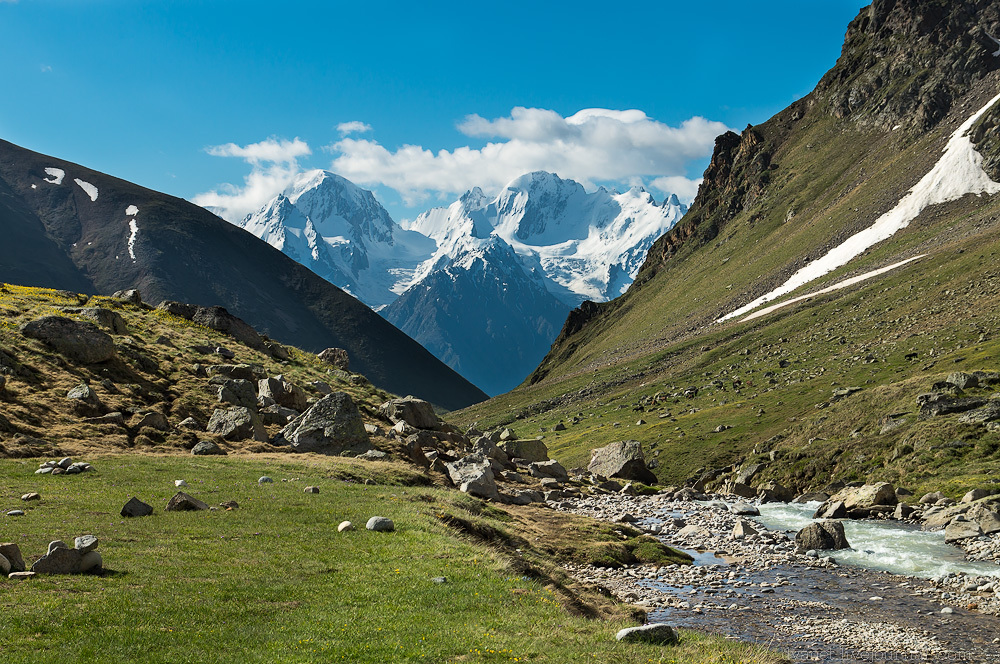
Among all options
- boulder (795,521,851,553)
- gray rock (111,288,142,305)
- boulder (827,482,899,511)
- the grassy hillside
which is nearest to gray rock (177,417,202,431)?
gray rock (111,288,142,305)

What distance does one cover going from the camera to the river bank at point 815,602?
22875 mm

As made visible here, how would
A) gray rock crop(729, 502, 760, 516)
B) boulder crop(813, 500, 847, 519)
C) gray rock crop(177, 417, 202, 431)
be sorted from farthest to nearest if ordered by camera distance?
gray rock crop(729, 502, 760, 516) < boulder crop(813, 500, 847, 519) < gray rock crop(177, 417, 202, 431)

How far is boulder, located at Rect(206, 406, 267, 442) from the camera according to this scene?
46.7 meters

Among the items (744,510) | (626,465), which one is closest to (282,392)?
(744,510)

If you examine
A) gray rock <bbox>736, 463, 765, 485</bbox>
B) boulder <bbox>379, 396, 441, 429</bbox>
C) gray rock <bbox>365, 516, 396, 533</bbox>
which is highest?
boulder <bbox>379, 396, 441, 429</bbox>

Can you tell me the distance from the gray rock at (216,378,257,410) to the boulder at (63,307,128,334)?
40.5 feet

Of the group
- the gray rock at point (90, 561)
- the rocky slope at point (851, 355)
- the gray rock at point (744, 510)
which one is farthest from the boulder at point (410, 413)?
the gray rock at point (90, 561)

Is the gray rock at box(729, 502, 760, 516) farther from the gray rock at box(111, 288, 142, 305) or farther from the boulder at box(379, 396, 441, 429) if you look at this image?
the gray rock at box(111, 288, 142, 305)

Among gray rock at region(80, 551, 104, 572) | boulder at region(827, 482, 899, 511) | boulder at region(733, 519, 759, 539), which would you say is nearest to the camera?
gray rock at region(80, 551, 104, 572)

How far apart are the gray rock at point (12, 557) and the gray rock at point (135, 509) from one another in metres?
6.99

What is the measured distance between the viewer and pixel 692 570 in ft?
114

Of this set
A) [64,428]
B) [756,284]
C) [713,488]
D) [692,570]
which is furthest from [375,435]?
[756,284]

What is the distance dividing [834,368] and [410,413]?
6155 centimetres

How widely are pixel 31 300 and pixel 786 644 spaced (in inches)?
2768
